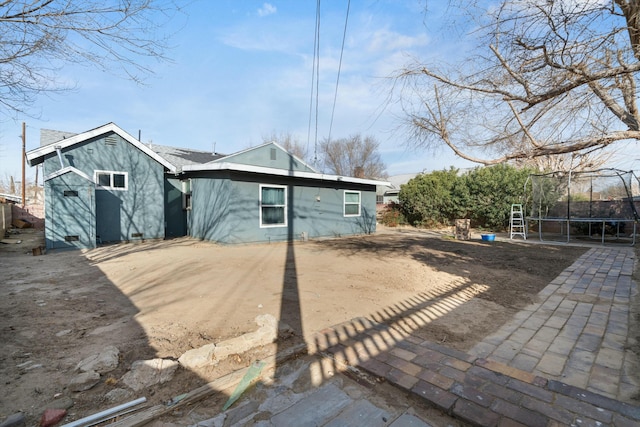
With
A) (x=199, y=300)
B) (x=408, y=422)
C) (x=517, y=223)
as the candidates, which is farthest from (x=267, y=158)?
(x=517, y=223)

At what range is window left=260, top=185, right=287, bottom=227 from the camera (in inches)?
408

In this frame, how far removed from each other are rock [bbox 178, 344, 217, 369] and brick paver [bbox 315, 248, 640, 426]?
97cm

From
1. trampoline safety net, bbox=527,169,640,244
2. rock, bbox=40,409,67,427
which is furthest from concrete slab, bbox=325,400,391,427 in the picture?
trampoline safety net, bbox=527,169,640,244

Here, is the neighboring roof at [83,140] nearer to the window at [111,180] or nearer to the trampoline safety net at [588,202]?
the window at [111,180]

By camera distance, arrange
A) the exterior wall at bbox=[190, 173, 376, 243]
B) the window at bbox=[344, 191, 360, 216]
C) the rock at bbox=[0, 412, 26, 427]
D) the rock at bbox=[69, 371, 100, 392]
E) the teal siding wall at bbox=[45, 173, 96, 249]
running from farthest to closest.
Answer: the window at bbox=[344, 191, 360, 216] → the exterior wall at bbox=[190, 173, 376, 243] → the teal siding wall at bbox=[45, 173, 96, 249] → the rock at bbox=[69, 371, 100, 392] → the rock at bbox=[0, 412, 26, 427]

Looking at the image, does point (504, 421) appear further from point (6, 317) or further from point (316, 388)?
point (6, 317)

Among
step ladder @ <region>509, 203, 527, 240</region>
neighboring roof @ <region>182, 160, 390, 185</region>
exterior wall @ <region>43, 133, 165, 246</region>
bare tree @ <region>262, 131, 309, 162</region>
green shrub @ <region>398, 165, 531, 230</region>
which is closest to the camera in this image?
neighboring roof @ <region>182, 160, 390, 185</region>

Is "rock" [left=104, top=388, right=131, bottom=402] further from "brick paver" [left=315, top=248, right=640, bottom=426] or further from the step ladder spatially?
the step ladder

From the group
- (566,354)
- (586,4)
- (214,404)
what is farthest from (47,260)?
(586,4)

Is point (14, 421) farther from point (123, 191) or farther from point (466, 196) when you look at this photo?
point (466, 196)

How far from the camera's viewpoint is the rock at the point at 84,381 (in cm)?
212

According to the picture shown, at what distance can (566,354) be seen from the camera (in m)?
2.71

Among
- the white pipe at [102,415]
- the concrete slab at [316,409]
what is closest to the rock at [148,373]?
the white pipe at [102,415]

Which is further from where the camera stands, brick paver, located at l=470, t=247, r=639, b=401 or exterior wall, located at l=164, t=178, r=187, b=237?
exterior wall, located at l=164, t=178, r=187, b=237
